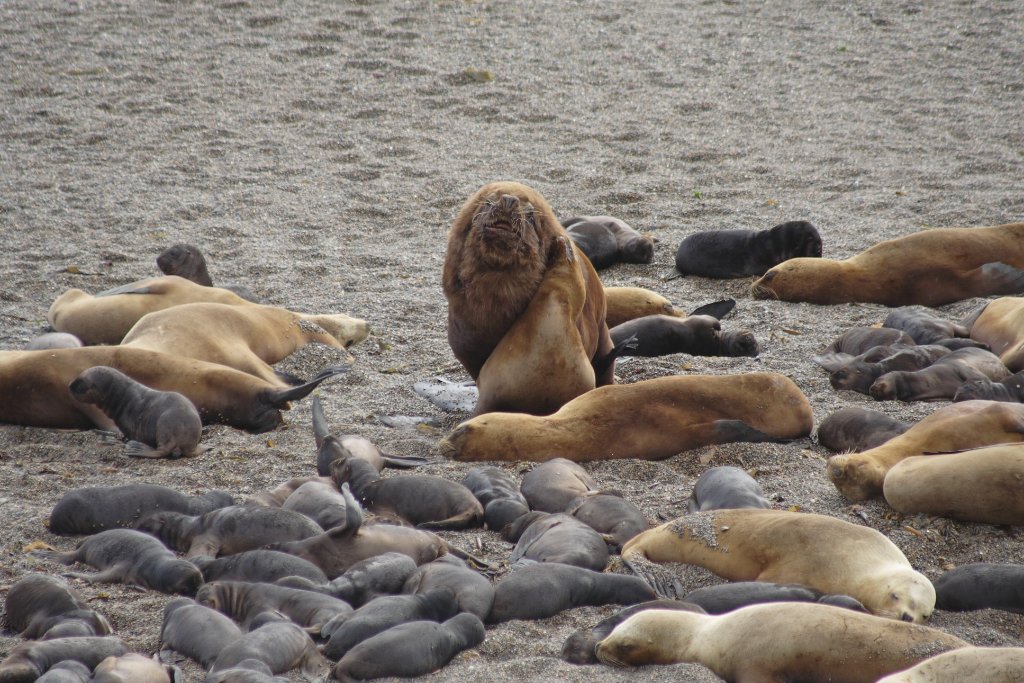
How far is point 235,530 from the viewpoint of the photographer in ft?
11.5

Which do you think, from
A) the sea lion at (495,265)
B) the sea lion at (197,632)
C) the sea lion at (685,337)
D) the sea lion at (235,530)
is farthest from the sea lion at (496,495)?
the sea lion at (685,337)

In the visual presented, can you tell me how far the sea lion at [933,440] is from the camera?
3951 millimetres

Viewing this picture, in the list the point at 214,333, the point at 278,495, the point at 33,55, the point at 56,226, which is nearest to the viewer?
the point at 278,495

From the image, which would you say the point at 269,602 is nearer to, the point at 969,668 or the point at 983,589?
the point at 969,668

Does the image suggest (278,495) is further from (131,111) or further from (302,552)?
(131,111)

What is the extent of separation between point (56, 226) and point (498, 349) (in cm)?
428

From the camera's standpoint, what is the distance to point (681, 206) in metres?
8.77

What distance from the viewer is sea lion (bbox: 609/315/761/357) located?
5.86 meters

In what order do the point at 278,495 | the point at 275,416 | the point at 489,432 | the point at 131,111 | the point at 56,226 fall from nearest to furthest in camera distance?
the point at 278,495 < the point at 489,432 < the point at 275,416 < the point at 56,226 < the point at 131,111

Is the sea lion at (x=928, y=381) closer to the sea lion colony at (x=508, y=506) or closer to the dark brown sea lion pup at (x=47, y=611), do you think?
the sea lion colony at (x=508, y=506)

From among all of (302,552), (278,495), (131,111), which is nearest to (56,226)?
(131,111)

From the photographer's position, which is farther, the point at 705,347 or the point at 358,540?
the point at 705,347

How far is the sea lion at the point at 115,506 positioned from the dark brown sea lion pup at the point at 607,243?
424cm

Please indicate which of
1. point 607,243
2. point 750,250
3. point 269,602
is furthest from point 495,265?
point 750,250
